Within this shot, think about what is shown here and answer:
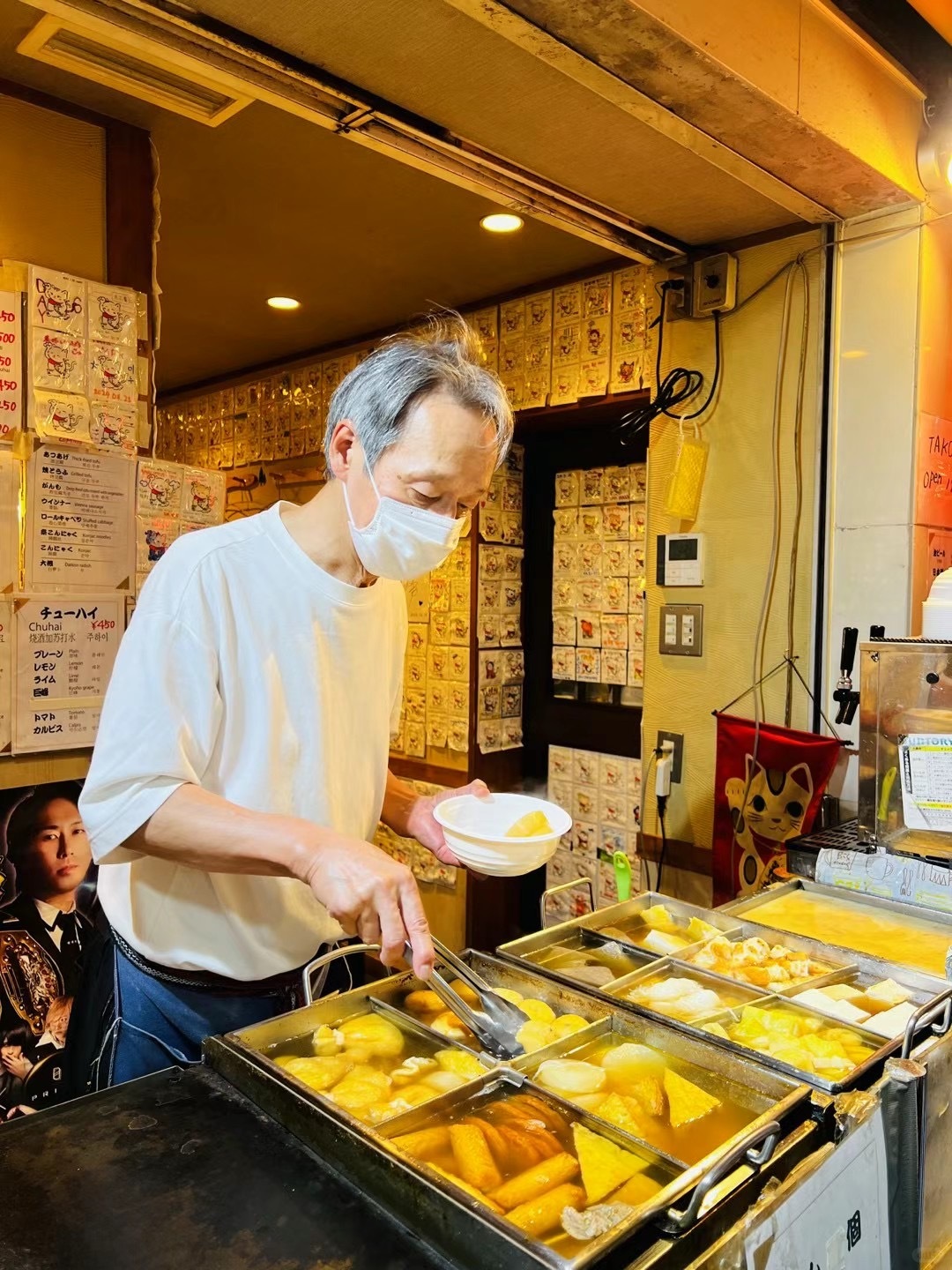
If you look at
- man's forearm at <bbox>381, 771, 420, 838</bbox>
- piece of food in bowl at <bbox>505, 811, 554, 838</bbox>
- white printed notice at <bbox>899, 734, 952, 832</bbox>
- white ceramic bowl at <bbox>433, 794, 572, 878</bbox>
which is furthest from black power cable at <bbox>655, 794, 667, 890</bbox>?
piece of food in bowl at <bbox>505, 811, 554, 838</bbox>

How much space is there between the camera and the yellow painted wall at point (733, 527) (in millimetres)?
2797

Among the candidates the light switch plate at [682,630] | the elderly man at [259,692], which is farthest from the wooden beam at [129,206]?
the light switch plate at [682,630]

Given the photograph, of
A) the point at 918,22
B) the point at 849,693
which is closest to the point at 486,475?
the point at 849,693

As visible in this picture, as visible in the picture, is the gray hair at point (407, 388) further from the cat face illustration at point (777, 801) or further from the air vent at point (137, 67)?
the cat face illustration at point (777, 801)

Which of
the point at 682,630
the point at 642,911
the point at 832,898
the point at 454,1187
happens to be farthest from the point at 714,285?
the point at 454,1187

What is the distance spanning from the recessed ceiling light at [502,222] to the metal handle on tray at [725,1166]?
2.88 meters

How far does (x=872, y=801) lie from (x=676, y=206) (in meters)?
1.76

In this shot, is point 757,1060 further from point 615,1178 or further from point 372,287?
point 372,287

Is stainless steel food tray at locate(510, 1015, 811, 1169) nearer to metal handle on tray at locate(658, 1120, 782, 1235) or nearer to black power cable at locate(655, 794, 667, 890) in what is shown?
metal handle on tray at locate(658, 1120, 782, 1235)

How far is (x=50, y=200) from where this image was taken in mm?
2346

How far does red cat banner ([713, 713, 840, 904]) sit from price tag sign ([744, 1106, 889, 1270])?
149cm

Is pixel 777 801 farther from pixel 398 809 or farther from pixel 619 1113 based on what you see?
pixel 619 1113

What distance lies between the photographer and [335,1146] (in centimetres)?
105

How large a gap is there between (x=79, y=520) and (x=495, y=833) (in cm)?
154
